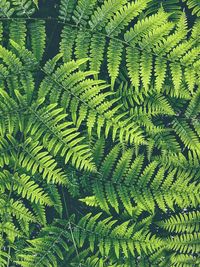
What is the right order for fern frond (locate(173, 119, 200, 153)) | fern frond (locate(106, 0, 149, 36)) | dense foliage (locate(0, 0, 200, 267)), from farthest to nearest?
fern frond (locate(173, 119, 200, 153)) < dense foliage (locate(0, 0, 200, 267)) < fern frond (locate(106, 0, 149, 36))

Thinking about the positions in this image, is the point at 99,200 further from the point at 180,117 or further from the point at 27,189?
the point at 180,117

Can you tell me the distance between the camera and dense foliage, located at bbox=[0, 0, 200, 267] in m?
2.77

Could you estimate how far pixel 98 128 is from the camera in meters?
2.76

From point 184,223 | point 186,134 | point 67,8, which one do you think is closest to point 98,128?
point 186,134

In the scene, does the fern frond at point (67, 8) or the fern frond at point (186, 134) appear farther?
the fern frond at point (186, 134)

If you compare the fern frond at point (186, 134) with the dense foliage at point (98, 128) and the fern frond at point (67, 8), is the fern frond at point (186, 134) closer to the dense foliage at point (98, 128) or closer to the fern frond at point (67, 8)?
the dense foliage at point (98, 128)

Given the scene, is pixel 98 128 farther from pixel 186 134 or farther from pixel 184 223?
pixel 184 223

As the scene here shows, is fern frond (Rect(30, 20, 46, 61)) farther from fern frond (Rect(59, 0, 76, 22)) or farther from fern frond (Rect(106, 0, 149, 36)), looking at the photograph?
fern frond (Rect(106, 0, 149, 36))

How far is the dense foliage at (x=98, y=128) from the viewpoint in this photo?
277 cm

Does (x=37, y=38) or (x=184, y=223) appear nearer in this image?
(x=37, y=38)

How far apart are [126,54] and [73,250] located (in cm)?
153

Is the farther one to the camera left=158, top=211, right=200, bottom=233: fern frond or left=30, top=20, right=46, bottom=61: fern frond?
left=158, top=211, right=200, bottom=233: fern frond

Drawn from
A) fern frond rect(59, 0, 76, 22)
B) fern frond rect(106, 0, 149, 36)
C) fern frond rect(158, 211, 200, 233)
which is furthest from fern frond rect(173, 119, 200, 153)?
fern frond rect(59, 0, 76, 22)

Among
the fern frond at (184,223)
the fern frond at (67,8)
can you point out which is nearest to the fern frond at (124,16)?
the fern frond at (67,8)
